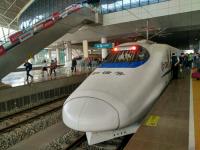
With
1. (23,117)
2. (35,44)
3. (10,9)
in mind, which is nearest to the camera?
(23,117)

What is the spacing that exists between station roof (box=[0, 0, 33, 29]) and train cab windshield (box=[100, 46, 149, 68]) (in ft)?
98.7

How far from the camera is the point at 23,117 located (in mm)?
10305

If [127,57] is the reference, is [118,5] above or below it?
above

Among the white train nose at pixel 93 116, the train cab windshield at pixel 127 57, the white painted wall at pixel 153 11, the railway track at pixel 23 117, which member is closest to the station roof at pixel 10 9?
the white painted wall at pixel 153 11

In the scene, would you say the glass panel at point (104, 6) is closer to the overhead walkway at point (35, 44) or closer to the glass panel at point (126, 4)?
the glass panel at point (126, 4)

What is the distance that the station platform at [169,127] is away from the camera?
173 inches

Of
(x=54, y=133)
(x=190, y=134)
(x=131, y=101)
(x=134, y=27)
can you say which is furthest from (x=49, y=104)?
(x=134, y=27)

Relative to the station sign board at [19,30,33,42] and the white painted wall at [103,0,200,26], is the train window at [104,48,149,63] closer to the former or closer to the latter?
the station sign board at [19,30,33,42]

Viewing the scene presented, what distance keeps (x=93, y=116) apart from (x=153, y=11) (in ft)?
63.9

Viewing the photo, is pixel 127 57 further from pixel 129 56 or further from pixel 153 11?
pixel 153 11

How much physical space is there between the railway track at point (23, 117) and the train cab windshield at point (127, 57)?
4.70m

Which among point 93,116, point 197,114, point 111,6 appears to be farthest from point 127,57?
→ point 111,6

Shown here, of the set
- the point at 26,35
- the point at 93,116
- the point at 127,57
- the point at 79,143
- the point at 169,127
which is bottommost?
the point at 79,143

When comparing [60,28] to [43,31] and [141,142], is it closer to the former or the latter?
[43,31]
